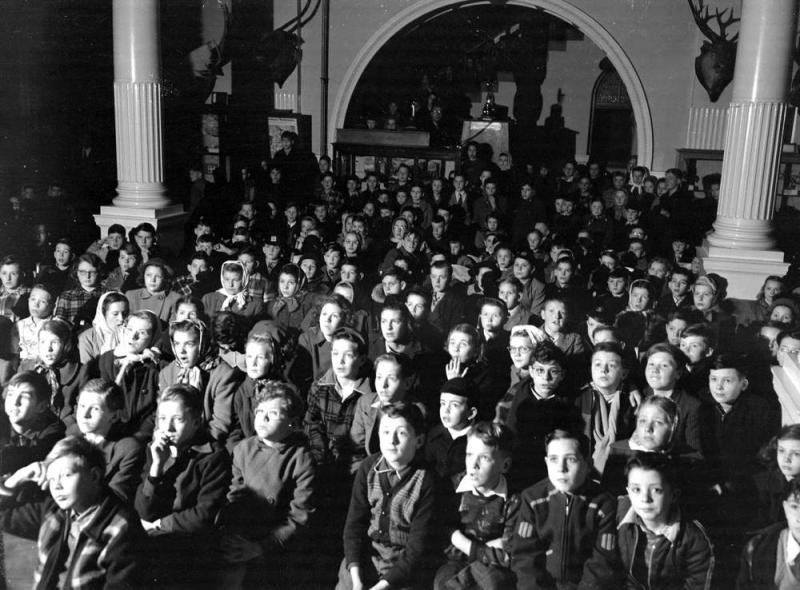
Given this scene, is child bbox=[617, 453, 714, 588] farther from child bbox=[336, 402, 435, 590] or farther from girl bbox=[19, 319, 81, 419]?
girl bbox=[19, 319, 81, 419]

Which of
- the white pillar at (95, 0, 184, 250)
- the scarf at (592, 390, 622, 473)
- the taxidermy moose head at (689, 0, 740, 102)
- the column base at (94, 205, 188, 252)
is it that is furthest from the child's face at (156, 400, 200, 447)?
the taxidermy moose head at (689, 0, 740, 102)

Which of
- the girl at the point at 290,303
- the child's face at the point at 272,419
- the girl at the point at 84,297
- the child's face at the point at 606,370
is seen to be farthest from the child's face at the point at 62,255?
the child's face at the point at 606,370

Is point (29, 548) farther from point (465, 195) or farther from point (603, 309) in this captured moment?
point (465, 195)

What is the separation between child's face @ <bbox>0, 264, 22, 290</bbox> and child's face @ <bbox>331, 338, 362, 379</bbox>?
2.82 m

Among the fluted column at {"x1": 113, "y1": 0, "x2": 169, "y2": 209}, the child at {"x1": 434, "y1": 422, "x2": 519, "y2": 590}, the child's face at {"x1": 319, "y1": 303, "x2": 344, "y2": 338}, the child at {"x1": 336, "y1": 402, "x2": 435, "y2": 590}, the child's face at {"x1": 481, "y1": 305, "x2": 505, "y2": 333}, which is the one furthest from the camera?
the fluted column at {"x1": 113, "y1": 0, "x2": 169, "y2": 209}

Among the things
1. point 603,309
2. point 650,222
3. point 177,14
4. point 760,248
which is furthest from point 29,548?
point 177,14

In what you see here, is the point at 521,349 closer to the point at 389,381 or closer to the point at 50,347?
the point at 389,381

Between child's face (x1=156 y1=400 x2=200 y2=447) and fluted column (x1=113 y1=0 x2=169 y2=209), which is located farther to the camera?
fluted column (x1=113 y1=0 x2=169 y2=209)

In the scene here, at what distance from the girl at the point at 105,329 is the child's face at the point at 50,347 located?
50cm

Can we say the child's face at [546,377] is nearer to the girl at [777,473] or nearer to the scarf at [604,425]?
the scarf at [604,425]

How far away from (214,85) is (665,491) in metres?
12.8

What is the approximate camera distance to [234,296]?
6121 mm

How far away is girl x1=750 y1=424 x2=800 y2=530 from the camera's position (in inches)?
138

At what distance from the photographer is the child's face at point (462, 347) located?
15.3 feet
